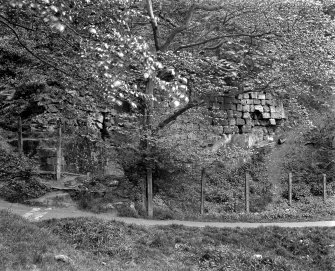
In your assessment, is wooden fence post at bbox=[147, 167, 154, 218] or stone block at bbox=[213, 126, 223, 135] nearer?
wooden fence post at bbox=[147, 167, 154, 218]

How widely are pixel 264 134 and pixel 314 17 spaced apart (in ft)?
27.2

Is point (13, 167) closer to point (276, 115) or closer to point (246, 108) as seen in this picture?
point (246, 108)

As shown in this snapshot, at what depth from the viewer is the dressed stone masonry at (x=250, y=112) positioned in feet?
59.8

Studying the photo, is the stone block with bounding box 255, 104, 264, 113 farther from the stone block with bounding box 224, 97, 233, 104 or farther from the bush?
the bush

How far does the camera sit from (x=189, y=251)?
930 centimetres

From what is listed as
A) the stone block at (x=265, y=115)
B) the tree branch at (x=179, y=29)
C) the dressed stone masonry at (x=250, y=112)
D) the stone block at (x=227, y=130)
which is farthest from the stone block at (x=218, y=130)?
the tree branch at (x=179, y=29)

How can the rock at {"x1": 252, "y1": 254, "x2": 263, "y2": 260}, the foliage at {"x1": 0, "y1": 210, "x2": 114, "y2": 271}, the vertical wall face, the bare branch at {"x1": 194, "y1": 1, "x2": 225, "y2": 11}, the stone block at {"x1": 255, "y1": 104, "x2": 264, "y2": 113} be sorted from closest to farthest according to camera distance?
the foliage at {"x1": 0, "y1": 210, "x2": 114, "y2": 271}, the rock at {"x1": 252, "y1": 254, "x2": 263, "y2": 260}, the bare branch at {"x1": 194, "y1": 1, "x2": 225, "y2": 11}, the vertical wall face, the stone block at {"x1": 255, "y1": 104, "x2": 264, "y2": 113}

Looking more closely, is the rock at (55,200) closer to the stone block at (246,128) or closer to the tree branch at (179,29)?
the tree branch at (179,29)

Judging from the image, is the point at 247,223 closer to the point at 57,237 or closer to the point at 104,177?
the point at 104,177

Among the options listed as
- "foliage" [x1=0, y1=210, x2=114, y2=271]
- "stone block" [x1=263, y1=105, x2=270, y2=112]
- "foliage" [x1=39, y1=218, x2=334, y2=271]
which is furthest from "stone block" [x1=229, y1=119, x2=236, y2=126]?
"foliage" [x1=0, y1=210, x2=114, y2=271]

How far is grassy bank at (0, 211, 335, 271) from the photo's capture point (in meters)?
7.34

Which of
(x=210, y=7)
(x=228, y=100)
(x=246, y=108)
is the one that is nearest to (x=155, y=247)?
(x=210, y=7)

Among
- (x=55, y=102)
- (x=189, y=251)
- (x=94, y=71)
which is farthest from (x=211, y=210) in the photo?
(x=94, y=71)

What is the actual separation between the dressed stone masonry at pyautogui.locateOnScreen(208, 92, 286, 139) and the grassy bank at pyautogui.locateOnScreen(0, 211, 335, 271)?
7467 mm
